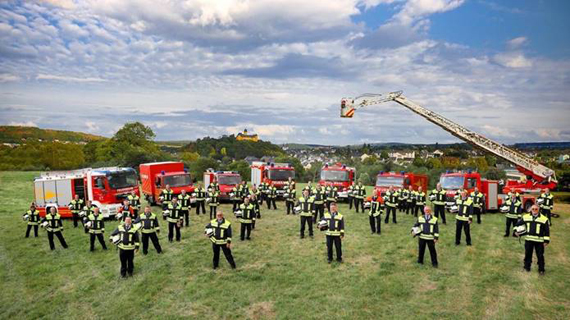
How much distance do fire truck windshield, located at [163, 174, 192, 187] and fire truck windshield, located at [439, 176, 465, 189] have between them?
15565mm

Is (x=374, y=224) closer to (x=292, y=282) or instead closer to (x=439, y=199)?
(x=439, y=199)

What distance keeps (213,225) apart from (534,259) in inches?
402

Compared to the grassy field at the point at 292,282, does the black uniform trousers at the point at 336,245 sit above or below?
above

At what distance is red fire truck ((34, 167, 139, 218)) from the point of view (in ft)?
69.1

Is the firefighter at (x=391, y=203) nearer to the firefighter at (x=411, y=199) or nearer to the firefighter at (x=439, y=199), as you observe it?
the firefighter at (x=439, y=199)

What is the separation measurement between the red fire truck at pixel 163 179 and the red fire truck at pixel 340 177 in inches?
349

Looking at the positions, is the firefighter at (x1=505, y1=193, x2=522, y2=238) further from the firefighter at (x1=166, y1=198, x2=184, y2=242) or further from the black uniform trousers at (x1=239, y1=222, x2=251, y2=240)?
the firefighter at (x1=166, y1=198, x2=184, y2=242)

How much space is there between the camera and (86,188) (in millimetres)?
21688

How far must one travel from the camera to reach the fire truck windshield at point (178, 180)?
24391mm

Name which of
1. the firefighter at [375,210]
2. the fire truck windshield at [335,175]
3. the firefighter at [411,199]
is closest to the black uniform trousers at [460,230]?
the firefighter at [375,210]

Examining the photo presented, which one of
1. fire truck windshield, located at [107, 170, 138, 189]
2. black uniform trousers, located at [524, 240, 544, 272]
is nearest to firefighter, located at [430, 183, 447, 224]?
black uniform trousers, located at [524, 240, 544, 272]

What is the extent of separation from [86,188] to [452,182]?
20.6 metres

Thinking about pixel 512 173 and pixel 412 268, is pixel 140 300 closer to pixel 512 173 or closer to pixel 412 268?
pixel 412 268

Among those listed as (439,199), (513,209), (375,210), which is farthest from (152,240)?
(513,209)
